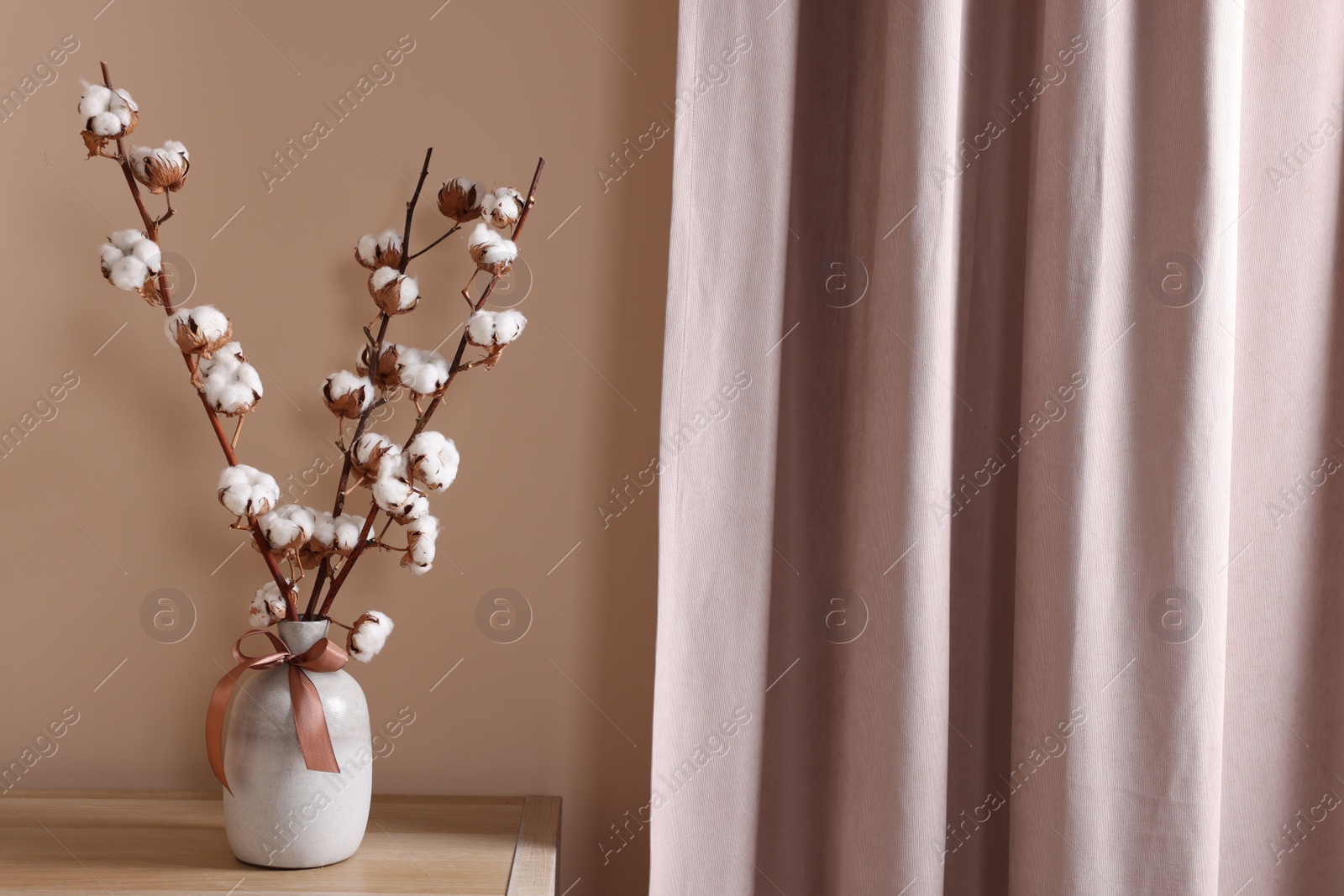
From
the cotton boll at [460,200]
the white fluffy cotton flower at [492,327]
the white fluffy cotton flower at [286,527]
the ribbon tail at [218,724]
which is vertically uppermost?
the cotton boll at [460,200]

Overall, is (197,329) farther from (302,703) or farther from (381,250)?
(302,703)

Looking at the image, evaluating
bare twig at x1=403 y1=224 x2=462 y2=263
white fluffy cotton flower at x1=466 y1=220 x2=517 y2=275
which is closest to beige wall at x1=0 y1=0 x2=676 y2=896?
bare twig at x1=403 y1=224 x2=462 y2=263

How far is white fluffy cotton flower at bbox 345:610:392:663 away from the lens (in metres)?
0.86

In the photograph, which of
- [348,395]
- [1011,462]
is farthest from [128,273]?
[1011,462]

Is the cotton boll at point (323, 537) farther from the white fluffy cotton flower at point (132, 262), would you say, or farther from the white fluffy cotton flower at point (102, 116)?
the white fluffy cotton flower at point (102, 116)

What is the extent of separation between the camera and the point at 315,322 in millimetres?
1036

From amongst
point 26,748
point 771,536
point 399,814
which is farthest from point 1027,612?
point 26,748

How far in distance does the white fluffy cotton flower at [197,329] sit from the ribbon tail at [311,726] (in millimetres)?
309

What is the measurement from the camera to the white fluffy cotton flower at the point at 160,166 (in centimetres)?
87

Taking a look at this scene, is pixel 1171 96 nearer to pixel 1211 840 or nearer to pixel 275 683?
pixel 1211 840

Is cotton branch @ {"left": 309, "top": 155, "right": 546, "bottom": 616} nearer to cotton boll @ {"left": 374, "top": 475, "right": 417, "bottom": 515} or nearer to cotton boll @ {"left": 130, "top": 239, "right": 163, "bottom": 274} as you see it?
cotton boll @ {"left": 374, "top": 475, "right": 417, "bottom": 515}

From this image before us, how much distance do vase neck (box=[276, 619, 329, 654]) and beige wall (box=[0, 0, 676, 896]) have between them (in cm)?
18

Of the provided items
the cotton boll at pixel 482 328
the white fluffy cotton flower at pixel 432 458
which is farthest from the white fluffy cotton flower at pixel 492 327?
the white fluffy cotton flower at pixel 432 458

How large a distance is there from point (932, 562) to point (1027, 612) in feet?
0.37
